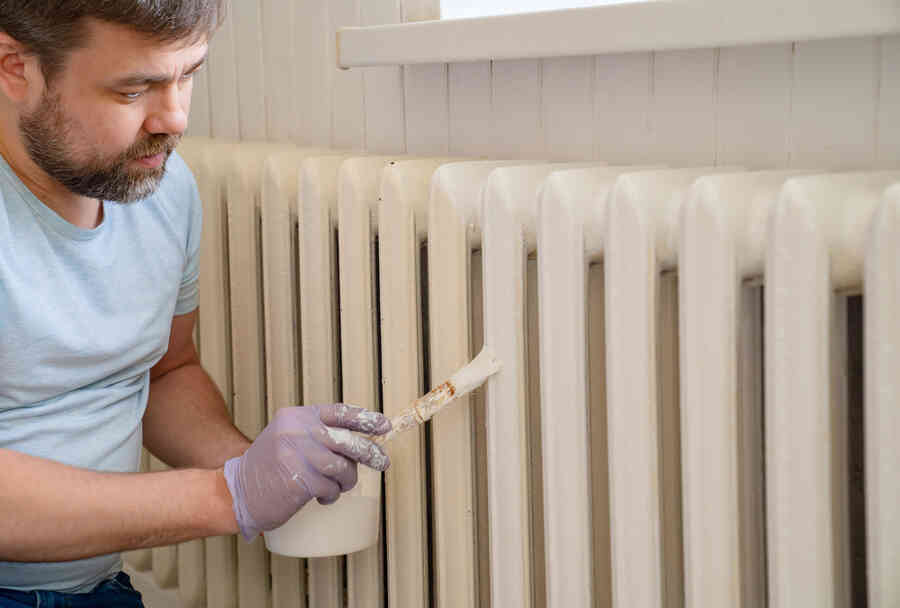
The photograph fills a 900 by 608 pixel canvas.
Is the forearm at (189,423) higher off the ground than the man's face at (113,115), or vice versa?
the man's face at (113,115)

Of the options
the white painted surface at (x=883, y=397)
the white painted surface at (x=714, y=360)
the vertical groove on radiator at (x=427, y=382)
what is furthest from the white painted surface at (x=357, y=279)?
the white painted surface at (x=883, y=397)

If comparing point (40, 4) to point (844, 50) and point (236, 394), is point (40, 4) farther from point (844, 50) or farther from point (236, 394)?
point (844, 50)

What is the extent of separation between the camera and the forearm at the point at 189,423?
1.14 meters

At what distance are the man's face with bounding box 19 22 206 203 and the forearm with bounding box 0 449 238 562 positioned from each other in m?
0.27

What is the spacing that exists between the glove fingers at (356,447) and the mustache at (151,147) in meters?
0.31

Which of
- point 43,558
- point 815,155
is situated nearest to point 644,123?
point 815,155

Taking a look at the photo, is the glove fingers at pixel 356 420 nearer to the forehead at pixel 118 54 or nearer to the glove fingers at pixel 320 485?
the glove fingers at pixel 320 485

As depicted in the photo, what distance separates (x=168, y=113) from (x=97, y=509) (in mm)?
371

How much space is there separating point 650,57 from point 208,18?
0.41 metres

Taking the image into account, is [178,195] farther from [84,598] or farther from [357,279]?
[84,598]

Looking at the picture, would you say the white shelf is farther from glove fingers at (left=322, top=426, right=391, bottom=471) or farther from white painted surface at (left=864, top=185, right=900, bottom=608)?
glove fingers at (left=322, top=426, right=391, bottom=471)

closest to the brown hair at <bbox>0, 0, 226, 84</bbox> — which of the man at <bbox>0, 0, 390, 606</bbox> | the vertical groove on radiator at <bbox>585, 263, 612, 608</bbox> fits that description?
the man at <bbox>0, 0, 390, 606</bbox>

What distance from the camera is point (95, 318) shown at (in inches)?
40.3

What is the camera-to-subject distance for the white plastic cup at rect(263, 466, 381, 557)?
3.16ft
